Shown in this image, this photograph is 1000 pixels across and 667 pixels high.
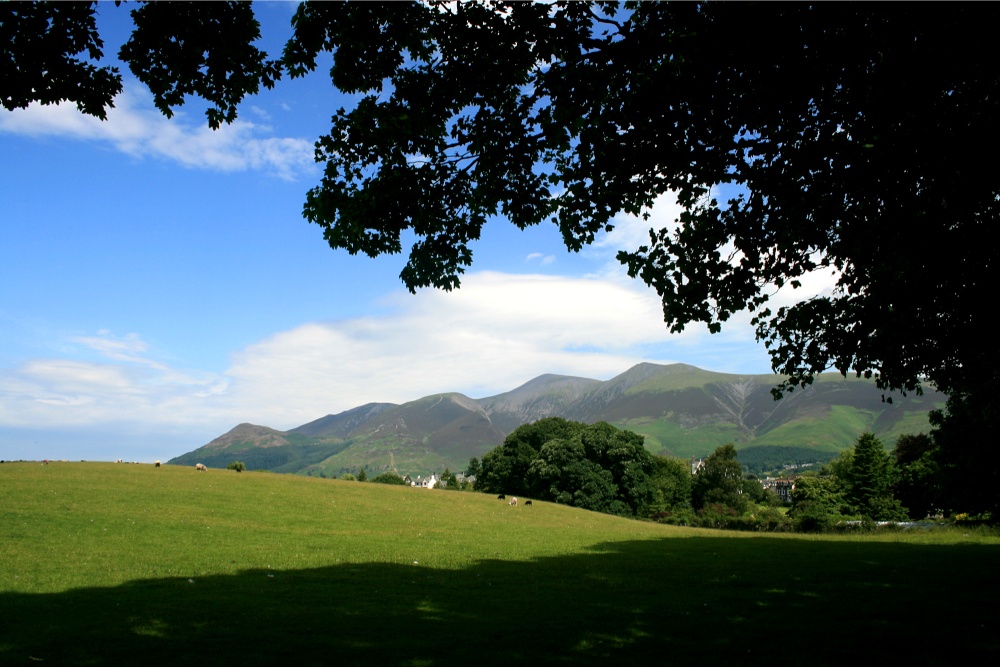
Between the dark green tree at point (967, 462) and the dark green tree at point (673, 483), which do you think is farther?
the dark green tree at point (673, 483)

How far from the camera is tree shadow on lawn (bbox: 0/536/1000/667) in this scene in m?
10.9

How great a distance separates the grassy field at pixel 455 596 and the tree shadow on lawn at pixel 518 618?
65 mm

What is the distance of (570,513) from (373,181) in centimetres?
5051

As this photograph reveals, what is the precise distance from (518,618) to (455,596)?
345 cm

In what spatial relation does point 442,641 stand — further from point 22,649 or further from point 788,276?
point 788,276

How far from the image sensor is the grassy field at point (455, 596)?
1121cm

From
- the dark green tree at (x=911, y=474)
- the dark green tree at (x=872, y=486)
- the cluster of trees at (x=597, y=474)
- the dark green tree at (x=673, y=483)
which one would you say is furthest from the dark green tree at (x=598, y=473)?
the dark green tree at (x=911, y=474)

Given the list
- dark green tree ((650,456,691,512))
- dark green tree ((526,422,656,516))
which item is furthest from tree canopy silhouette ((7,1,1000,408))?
dark green tree ((650,456,691,512))

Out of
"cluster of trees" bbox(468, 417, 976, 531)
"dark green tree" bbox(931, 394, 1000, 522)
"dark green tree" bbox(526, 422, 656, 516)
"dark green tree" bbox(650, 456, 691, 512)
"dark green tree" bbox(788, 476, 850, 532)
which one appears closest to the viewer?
"dark green tree" bbox(931, 394, 1000, 522)

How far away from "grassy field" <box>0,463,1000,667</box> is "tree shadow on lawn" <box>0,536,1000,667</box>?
0.21 feet

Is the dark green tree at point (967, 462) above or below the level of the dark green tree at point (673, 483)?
above

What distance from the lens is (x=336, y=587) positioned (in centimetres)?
1828

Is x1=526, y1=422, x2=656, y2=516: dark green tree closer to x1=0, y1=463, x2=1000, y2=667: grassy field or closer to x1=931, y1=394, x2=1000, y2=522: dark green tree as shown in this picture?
x1=0, y1=463, x2=1000, y2=667: grassy field

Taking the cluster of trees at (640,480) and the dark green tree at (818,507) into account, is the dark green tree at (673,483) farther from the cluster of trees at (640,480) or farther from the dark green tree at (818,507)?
the dark green tree at (818,507)
